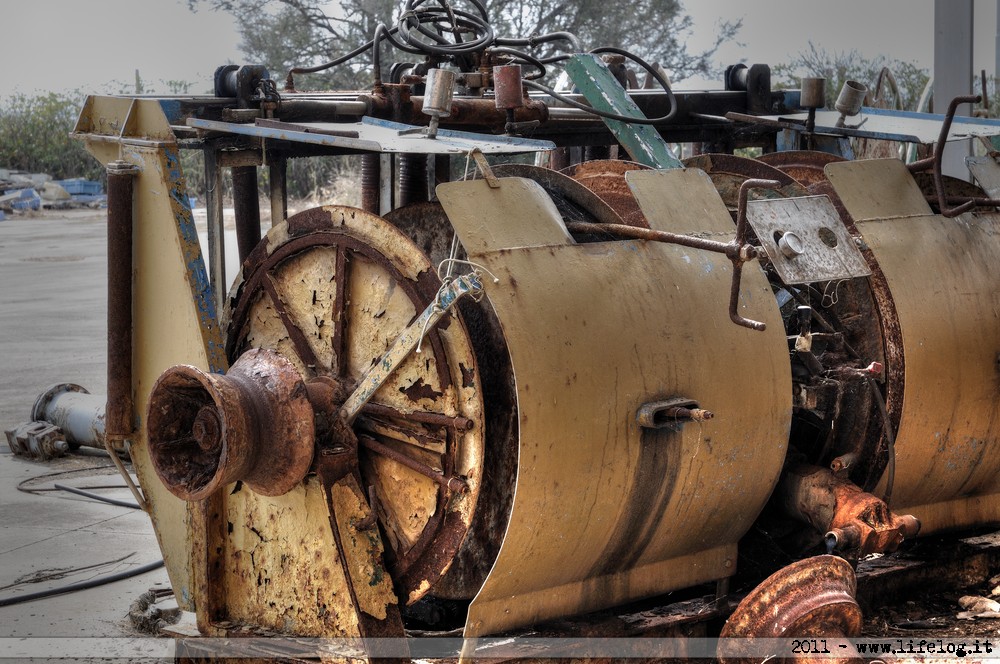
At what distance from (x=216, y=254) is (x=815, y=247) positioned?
207 centimetres

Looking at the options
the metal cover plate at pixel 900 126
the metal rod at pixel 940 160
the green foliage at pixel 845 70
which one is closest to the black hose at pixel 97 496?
the metal cover plate at pixel 900 126

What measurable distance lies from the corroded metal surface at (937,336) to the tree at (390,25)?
650 inches

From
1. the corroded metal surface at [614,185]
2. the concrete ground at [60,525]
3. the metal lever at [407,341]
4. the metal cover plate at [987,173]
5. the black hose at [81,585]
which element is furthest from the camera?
the black hose at [81,585]

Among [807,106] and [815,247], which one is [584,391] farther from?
[807,106]

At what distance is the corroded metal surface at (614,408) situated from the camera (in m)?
2.95

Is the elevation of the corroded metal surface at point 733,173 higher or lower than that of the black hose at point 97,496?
higher

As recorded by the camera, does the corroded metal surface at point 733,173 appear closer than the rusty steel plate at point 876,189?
No

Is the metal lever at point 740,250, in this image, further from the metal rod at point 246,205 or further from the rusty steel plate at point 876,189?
the metal rod at point 246,205

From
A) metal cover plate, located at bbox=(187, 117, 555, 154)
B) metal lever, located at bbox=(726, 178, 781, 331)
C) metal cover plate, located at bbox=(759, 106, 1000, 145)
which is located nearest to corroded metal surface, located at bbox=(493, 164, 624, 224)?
metal cover plate, located at bbox=(187, 117, 555, 154)

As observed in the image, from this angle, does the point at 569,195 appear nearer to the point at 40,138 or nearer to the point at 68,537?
the point at 68,537

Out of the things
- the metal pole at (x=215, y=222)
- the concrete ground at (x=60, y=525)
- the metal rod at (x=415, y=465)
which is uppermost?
the metal pole at (x=215, y=222)

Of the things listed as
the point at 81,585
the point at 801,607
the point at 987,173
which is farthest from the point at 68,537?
the point at 987,173

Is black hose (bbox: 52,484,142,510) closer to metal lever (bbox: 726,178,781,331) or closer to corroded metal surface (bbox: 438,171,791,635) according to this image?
corroded metal surface (bbox: 438,171,791,635)

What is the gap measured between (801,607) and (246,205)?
2.55 meters
